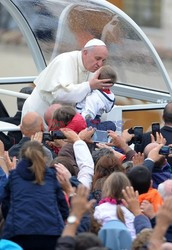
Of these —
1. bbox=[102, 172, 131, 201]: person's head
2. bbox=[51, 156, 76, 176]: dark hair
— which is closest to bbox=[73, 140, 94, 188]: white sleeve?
bbox=[51, 156, 76, 176]: dark hair

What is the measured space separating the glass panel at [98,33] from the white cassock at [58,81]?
4.20ft

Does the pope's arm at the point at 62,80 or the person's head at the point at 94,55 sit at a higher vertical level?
the person's head at the point at 94,55

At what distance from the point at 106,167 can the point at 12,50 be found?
23915 millimetres

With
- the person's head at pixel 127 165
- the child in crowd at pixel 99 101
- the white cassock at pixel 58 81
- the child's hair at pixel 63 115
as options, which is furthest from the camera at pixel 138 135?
the white cassock at pixel 58 81

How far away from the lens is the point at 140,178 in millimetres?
9930

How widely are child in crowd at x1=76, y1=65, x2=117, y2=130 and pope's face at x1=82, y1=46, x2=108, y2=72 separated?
0.35 metres

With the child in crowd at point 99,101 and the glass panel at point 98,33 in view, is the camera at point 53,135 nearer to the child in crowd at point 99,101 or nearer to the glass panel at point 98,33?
the child in crowd at point 99,101

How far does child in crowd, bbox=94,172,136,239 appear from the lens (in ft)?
31.1

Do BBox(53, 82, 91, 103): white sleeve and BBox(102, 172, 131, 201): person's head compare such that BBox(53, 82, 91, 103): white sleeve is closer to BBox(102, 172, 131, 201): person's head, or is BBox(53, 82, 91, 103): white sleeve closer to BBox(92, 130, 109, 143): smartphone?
BBox(92, 130, 109, 143): smartphone

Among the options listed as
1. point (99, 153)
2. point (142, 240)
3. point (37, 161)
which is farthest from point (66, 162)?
point (142, 240)

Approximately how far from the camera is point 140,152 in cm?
1180

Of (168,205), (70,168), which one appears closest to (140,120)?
(70,168)

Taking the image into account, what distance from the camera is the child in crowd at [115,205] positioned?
9484 millimetres

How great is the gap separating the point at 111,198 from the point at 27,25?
6.45m
